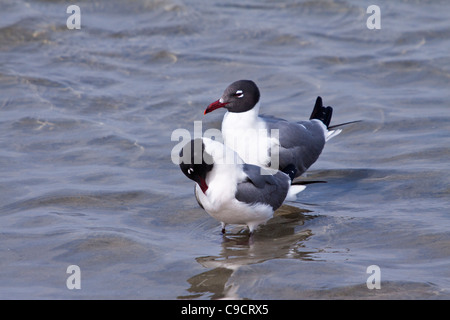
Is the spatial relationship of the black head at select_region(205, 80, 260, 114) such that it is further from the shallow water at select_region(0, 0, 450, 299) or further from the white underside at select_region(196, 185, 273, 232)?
the white underside at select_region(196, 185, 273, 232)

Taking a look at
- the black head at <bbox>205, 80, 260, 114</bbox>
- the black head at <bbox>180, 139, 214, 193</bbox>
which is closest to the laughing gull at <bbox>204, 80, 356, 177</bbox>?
the black head at <bbox>205, 80, 260, 114</bbox>

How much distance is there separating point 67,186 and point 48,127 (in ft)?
6.12

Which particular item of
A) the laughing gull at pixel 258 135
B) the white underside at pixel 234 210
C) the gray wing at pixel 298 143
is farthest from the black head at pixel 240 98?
the white underside at pixel 234 210

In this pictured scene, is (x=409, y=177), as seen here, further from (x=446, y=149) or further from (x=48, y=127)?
(x=48, y=127)

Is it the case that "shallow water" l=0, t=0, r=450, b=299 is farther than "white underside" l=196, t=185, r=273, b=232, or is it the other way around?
"white underside" l=196, t=185, r=273, b=232

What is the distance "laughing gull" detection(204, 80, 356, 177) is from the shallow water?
0.47m

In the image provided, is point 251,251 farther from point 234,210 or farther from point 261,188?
point 261,188

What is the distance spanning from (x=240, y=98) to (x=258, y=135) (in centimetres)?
43

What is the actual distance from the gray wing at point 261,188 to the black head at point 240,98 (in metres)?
0.90

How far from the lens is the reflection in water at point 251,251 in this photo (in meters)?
5.36

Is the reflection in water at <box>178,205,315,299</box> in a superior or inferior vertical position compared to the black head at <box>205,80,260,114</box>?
inferior

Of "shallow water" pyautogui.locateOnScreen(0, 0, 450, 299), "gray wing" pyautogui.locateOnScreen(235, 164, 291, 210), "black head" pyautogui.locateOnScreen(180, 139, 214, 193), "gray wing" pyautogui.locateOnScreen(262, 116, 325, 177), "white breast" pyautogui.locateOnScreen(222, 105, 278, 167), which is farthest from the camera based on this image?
"gray wing" pyautogui.locateOnScreen(262, 116, 325, 177)

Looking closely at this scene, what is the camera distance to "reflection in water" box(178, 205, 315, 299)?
5.36 meters

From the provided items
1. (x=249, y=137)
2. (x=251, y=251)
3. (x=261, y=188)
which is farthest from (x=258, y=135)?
(x=251, y=251)
